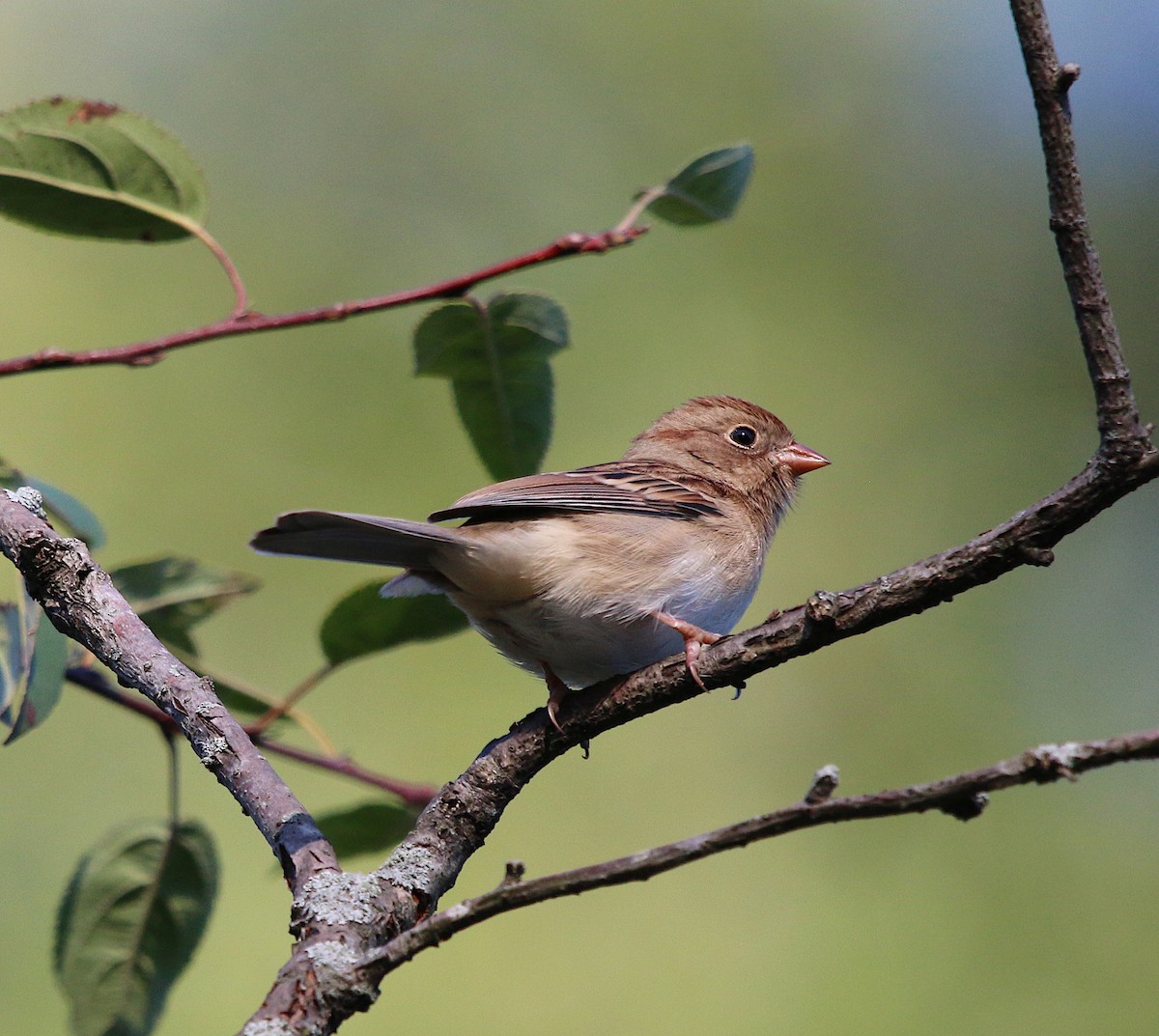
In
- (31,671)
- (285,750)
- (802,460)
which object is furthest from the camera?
(802,460)

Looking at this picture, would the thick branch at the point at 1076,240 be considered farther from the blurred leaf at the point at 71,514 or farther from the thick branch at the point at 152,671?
the blurred leaf at the point at 71,514

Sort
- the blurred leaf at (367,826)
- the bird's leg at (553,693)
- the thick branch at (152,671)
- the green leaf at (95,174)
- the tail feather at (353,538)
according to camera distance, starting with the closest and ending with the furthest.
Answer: the thick branch at (152,671), the bird's leg at (553,693), the tail feather at (353,538), the green leaf at (95,174), the blurred leaf at (367,826)

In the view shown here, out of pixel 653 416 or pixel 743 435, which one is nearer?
pixel 743 435

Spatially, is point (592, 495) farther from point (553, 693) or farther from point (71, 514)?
point (71, 514)

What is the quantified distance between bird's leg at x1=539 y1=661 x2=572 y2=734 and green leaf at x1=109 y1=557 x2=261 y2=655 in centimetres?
84

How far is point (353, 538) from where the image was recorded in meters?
2.97

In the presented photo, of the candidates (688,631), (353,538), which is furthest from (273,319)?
(688,631)

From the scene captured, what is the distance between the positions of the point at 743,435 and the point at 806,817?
9.90ft

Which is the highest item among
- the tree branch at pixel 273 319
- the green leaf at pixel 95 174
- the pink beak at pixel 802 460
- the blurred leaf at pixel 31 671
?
the green leaf at pixel 95 174

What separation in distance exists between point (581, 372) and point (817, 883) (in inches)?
132

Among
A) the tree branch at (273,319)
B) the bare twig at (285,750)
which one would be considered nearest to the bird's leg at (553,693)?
the bare twig at (285,750)

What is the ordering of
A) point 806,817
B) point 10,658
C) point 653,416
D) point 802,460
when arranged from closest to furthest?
point 806,817 < point 10,658 < point 802,460 < point 653,416

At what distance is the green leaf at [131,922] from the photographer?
304 centimetres

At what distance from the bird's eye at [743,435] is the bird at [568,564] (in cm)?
75
